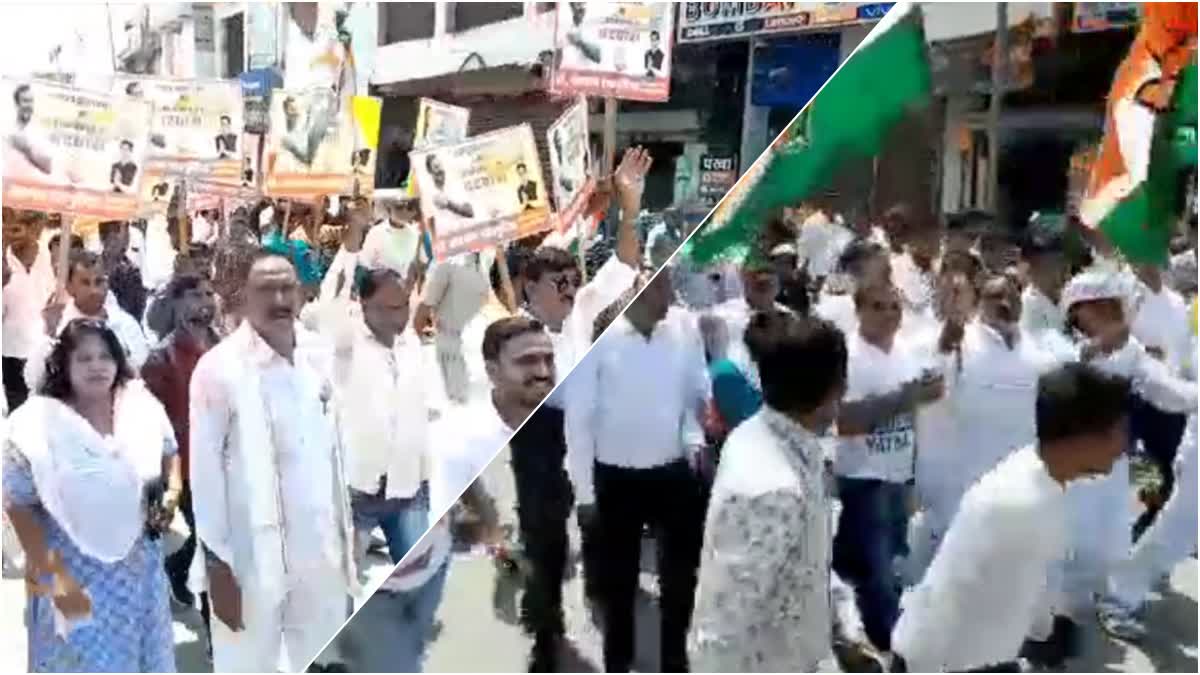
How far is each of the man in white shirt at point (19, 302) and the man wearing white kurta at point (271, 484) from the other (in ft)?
1.01

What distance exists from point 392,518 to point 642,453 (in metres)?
0.47

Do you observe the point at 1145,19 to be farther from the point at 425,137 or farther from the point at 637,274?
the point at 425,137

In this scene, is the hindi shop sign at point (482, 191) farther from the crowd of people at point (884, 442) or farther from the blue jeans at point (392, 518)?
the blue jeans at point (392, 518)

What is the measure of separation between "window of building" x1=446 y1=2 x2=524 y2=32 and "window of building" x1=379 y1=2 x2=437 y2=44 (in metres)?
0.05

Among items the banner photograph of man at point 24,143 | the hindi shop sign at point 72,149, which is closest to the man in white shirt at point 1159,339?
the hindi shop sign at point 72,149

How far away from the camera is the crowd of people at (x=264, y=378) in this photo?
93.1 inches

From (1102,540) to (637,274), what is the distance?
0.96 metres

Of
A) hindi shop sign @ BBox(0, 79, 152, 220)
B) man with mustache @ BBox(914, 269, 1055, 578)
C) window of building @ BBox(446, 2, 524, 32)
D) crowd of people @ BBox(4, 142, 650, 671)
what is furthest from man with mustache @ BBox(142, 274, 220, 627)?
man with mustache @ BBox(914, 269, 1055, 578)

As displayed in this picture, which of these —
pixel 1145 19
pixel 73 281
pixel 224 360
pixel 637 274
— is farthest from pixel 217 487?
pixel 1145 19

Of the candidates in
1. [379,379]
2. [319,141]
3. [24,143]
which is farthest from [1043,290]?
[24,143]

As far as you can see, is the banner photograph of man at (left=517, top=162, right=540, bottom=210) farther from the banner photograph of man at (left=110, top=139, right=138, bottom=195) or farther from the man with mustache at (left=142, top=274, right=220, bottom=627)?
the banner photograph of man at (left=110, top=139, right=138, bottom=195)

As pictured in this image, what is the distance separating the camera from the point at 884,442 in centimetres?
238

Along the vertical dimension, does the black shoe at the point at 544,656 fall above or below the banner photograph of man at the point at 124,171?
below

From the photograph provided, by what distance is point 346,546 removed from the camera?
2439mm
